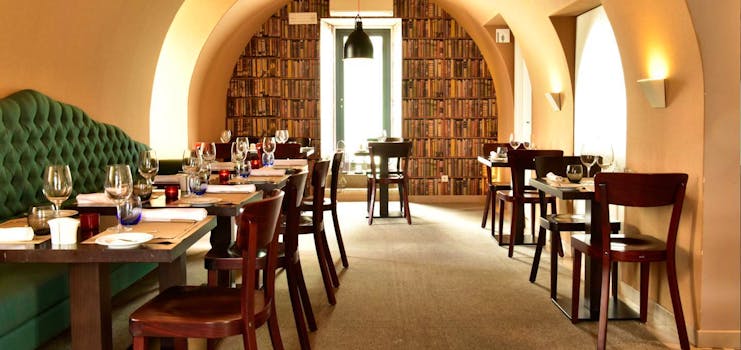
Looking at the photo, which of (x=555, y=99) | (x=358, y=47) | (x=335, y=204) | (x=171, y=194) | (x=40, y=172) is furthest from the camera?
(x=358, y=47)

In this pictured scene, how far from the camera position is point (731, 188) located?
432cm

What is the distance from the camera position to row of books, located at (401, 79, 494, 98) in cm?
1203

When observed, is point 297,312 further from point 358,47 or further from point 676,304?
point 358,47

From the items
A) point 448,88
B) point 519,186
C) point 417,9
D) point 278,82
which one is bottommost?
point 519,186

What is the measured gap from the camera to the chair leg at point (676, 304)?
4223 mm

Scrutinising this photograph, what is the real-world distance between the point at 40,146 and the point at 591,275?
12.7ft

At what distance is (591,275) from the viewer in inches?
197

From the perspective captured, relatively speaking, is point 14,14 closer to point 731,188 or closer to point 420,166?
point 731,188

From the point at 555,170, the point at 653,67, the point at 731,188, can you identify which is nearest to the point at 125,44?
the point at 555,170

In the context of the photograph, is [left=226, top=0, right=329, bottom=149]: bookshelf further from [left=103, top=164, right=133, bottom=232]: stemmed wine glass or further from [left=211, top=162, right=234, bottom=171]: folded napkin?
[left=103, top=164, right=133, bottom=232]: stemmed wine glass

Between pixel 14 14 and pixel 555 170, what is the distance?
4199mm

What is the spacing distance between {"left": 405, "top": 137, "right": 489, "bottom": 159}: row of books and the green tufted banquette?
565cm

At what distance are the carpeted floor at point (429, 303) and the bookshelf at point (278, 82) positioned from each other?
4.39 m

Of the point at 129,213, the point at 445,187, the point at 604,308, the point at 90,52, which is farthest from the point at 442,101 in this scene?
the point at 129,213
